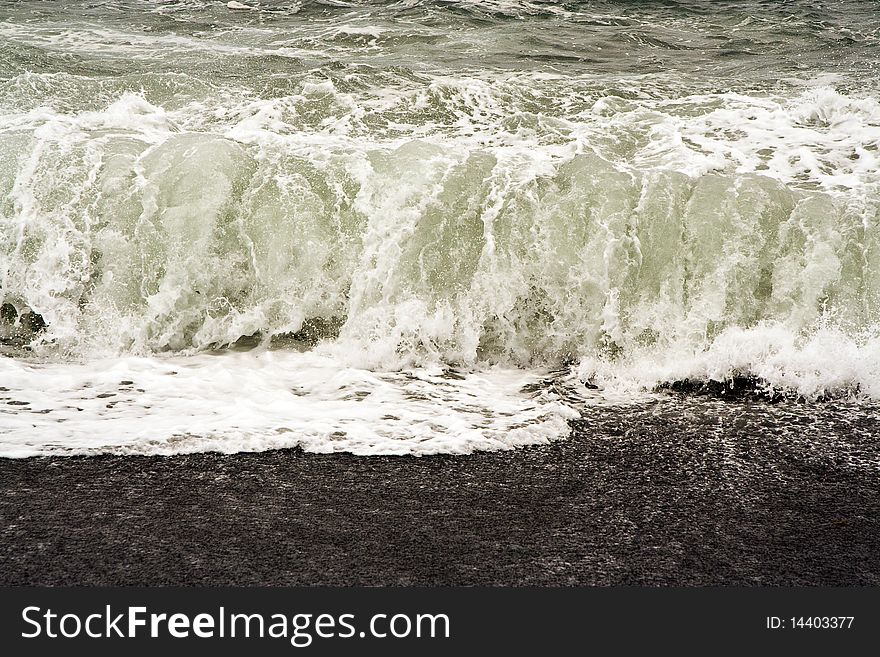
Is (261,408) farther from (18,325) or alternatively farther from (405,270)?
(18,325)

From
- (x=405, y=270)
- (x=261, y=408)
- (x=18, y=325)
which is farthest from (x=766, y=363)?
(x=18, y=325)

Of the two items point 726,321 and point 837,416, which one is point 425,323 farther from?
point 837,416

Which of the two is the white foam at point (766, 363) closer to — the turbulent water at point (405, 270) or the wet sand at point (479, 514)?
the turbulent water at point (405, 270)

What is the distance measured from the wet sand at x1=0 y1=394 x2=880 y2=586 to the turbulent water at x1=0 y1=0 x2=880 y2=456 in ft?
0.98

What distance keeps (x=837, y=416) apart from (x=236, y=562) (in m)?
3.28

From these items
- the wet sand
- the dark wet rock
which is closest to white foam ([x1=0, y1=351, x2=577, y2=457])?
the wet sand

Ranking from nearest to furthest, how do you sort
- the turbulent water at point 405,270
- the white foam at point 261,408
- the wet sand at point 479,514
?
the wet sand at point 479,514, the white foam at point 261,408, the turbulent water at point 405,270

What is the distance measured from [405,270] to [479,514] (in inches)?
102

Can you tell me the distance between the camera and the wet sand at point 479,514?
9.75ft

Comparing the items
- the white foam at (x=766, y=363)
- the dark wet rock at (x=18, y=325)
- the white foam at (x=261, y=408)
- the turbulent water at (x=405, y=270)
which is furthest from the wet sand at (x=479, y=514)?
the dark wet rock at (x=18, y=325)

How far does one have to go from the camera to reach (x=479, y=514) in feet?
11.3

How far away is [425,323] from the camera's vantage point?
18.3ft

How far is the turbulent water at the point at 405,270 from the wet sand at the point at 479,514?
0.30 m

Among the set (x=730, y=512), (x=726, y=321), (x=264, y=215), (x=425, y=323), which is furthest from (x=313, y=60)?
(x=730, y=512)
